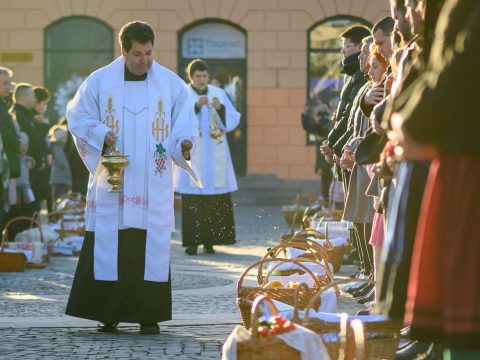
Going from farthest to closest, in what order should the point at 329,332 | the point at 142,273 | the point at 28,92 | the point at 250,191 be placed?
1. the point at 250,191
2. the point at 28,92
3. the point at 142,273
4. the point at 329,332

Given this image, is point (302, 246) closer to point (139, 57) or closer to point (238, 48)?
point (139, 57)

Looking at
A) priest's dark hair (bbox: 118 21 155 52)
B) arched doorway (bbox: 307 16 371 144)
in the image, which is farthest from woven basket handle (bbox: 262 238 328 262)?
arched doorway (bbox: 307 16 371 144)

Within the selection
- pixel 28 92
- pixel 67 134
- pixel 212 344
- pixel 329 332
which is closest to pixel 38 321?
pixel 212 344

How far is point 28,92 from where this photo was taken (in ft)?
52.1

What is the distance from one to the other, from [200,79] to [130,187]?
658 centimetres

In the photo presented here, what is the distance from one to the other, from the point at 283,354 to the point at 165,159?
3555 millimetres

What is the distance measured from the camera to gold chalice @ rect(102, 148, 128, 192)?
8.66m

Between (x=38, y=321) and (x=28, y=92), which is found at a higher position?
(x=28, y=92)

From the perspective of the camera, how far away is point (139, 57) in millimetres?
8773

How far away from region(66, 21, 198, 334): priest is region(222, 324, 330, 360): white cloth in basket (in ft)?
10.6

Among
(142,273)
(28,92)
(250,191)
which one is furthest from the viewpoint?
(250,191)

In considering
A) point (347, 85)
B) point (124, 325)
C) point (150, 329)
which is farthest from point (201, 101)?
point (150, 329)

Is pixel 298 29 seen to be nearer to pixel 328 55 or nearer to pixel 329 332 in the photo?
pixel 328 55

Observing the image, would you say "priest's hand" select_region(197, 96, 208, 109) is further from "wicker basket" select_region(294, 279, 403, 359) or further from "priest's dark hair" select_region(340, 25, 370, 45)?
"wicker basket" select_region(294, 279, 403, 359)
